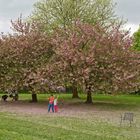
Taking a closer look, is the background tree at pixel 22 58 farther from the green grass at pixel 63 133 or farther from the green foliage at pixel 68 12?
the green grass at pixel 63 133

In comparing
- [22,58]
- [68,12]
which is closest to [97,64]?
[22,58]

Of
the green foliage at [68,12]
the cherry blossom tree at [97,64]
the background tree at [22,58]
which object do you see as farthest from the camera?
the green foliage at [68,12]

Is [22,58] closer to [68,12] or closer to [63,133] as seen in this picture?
[68,12]

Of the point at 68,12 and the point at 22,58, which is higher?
the point at 68,12

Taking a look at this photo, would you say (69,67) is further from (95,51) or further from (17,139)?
Answer: (17,139)

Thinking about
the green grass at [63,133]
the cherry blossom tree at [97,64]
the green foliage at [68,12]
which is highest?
the green foliage at [68,12]

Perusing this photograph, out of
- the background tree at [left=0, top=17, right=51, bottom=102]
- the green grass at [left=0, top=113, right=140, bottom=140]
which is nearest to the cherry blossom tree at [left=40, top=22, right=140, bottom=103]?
the background tree at [left=0, top=17, right=51, bottom=102]

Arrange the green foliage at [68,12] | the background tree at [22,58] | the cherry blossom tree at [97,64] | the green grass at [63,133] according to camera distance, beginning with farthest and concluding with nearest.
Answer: the green foliage at [68,12] < the background tree at [22,58] < the cherry blossom tree at [97,64] < the green grass at [63,133]

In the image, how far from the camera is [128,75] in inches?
1417

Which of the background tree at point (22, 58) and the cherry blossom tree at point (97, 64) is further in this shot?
the background tree at point (22, 58)

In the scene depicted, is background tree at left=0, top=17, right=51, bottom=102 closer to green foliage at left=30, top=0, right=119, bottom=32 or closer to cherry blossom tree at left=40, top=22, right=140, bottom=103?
cherry blossom tree at left=40, top=22, right=140, bottom=103

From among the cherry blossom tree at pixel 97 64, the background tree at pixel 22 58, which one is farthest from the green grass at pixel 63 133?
the background tree at pixel 22 58

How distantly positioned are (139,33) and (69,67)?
1657 inches

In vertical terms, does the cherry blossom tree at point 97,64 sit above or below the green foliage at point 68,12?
below
